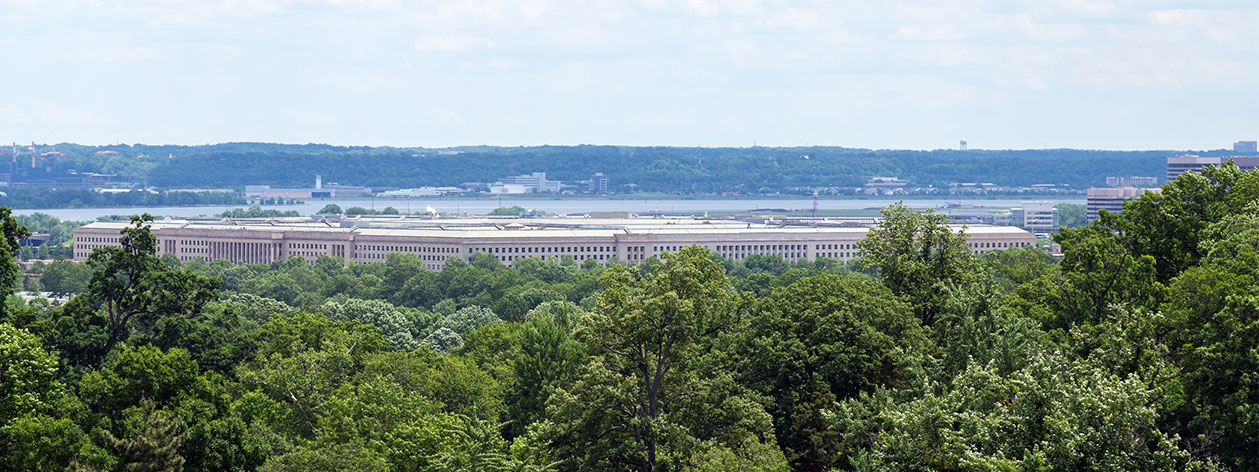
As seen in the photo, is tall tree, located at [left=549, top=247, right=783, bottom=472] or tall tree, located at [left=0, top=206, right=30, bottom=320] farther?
tall tree, located at [left=0, top=206, right=30, bottom=320]

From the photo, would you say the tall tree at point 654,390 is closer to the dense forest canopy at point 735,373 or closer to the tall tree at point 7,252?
the dense forest canopy at point 735,373

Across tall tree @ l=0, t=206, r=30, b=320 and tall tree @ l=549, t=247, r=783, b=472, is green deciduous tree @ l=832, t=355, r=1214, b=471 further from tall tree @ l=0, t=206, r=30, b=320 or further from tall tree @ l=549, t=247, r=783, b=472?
tall tree @ l=0, t=206, r=30, b=320

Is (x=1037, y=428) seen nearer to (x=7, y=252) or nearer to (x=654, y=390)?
(x=654, y=390)

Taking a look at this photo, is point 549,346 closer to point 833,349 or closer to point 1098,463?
point 833,349

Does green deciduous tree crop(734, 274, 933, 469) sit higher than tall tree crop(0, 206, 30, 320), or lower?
lower

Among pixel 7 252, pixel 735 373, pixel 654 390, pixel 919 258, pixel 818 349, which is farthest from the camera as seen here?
pixel 919 258

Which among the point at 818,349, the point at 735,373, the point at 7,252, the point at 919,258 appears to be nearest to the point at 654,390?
the point at 735,373

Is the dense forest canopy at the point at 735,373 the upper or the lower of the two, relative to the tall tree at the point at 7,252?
lower

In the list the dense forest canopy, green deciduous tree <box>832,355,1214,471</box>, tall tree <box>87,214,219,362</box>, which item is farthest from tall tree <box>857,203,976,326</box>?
green deciduous tree <box>832,355,1214,471</box>

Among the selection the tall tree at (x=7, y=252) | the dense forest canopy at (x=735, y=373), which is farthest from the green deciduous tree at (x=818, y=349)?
the tall tree at (x=7, y=252)
